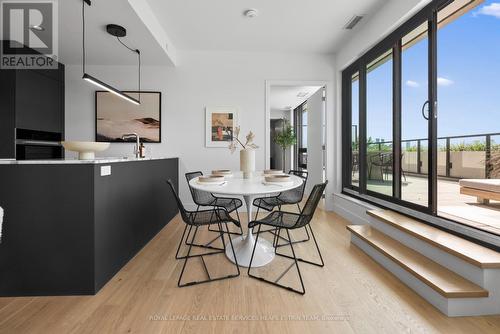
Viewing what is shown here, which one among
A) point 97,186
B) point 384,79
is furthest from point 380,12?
point 97,186

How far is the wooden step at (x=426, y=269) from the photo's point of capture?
163 cm

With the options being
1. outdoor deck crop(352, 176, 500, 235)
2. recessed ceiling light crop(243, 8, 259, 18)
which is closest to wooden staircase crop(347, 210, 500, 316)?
outdoor deck crop(352, 176, 500, 235)

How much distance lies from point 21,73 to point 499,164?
5687 mm

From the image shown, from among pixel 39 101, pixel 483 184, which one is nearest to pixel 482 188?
pixel 483 184

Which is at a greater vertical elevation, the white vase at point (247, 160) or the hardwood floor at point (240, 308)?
the white vase at point (247, 160)

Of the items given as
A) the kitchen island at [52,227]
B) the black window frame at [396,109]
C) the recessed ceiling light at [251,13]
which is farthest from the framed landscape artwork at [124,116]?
the black window frame at [396,109]

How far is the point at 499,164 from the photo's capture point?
2248mm

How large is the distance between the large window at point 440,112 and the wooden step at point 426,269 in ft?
1.70

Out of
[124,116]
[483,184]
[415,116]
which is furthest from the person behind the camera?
[124,116]

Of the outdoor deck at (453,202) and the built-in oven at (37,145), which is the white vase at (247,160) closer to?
the outdoor deck at (453,202)

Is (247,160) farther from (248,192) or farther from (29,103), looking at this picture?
(29,103)

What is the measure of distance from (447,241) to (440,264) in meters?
0.20

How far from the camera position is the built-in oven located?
11.2 feet

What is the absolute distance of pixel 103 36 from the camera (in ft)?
10.6
